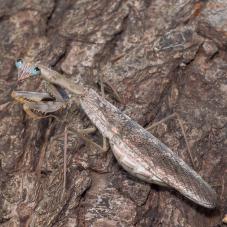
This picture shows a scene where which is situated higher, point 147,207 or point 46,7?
point 46,7

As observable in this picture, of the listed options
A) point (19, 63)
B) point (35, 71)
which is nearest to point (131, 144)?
point (35, 71)

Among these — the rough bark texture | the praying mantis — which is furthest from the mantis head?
the rough bark texture

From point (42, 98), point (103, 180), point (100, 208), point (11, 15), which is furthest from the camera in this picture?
point (11, 15)

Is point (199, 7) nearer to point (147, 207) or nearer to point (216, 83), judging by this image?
point (216, 83)

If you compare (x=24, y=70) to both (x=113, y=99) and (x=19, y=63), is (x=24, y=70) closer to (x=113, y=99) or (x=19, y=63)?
(x=19, y=63)

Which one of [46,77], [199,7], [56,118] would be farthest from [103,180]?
[199,7]

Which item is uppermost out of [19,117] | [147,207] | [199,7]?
[199,7]

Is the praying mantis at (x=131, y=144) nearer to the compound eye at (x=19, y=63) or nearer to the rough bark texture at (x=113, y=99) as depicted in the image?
the compound eye at (x=19, y=63)

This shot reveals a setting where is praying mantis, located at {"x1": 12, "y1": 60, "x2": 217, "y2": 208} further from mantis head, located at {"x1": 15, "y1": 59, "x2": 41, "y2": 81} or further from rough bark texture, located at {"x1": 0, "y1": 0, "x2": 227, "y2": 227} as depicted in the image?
rough bark texture, located at {"x1": 0, "y1": 0, "x2": 227, "y2": 227}

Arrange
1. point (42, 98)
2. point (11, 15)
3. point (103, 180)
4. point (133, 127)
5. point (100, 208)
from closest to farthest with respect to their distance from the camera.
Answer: point (100, 208) < point (103, 180) < point (133, 127) < point (42, 98) < point (11, 15)
